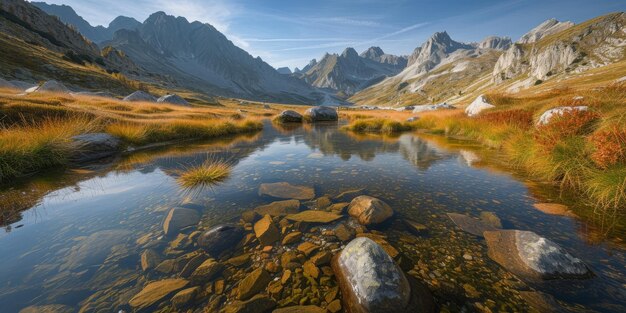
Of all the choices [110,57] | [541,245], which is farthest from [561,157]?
[110,57]

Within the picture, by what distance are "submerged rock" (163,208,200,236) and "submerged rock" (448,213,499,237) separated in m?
5.94

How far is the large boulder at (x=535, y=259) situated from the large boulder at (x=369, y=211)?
6.60ft

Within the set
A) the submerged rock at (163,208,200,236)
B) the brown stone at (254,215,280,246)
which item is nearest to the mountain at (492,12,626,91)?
the brown stone at (254,215,280,246)

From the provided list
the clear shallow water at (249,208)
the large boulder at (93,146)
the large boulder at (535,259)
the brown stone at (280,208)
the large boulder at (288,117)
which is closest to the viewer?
the clear shallow water at (249,208)

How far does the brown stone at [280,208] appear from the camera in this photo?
5738 millimetres

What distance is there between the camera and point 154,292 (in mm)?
3346

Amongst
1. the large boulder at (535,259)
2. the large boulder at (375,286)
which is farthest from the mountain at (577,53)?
the large boulder at (375,286)

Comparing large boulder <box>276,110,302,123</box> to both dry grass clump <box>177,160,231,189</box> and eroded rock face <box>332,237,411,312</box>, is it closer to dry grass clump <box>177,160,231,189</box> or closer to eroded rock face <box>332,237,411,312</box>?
dry grass clump <box>177,160,231,189</box>

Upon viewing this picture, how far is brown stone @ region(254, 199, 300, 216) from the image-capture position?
5738mm

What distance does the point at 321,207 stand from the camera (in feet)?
19.9

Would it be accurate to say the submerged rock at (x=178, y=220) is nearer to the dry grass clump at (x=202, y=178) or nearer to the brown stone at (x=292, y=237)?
the dry grass clump at (x=202, y=178)

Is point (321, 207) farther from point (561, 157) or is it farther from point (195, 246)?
point (561, 157)

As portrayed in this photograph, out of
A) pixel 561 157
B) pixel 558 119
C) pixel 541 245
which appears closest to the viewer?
pixel 541 245

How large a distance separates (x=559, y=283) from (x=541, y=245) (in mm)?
605
